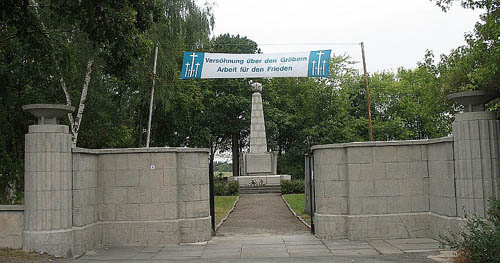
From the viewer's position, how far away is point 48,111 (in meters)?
10.2

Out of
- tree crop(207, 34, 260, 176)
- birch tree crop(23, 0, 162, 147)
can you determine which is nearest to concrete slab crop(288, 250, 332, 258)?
birch tree crop(23, 0, 162, 147)

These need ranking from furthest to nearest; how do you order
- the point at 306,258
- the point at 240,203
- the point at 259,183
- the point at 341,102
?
the point at 341,102, the point at 259,183, the point at 240,203, the point at 306,258

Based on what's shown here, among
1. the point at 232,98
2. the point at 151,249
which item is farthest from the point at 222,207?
the point at 232,98

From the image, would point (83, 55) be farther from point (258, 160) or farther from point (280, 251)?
point (258, 160)

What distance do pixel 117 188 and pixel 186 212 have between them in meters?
1.72

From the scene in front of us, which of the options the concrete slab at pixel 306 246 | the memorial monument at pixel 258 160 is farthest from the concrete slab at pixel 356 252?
the memorial monument at pixel 258 160

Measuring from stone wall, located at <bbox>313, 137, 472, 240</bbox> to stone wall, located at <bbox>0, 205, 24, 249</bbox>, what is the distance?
6.84m

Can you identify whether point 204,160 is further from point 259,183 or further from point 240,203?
point 259,183

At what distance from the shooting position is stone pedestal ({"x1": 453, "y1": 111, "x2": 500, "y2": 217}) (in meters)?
9.98

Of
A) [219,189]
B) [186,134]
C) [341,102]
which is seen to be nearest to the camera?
[219,189]

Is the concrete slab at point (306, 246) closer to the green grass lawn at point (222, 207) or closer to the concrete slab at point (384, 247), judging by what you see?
the concrete slab at point (384, 247)

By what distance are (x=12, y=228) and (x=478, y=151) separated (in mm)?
9513

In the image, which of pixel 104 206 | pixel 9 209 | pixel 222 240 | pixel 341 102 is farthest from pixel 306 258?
pixel 341 102

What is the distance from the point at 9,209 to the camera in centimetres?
1020
